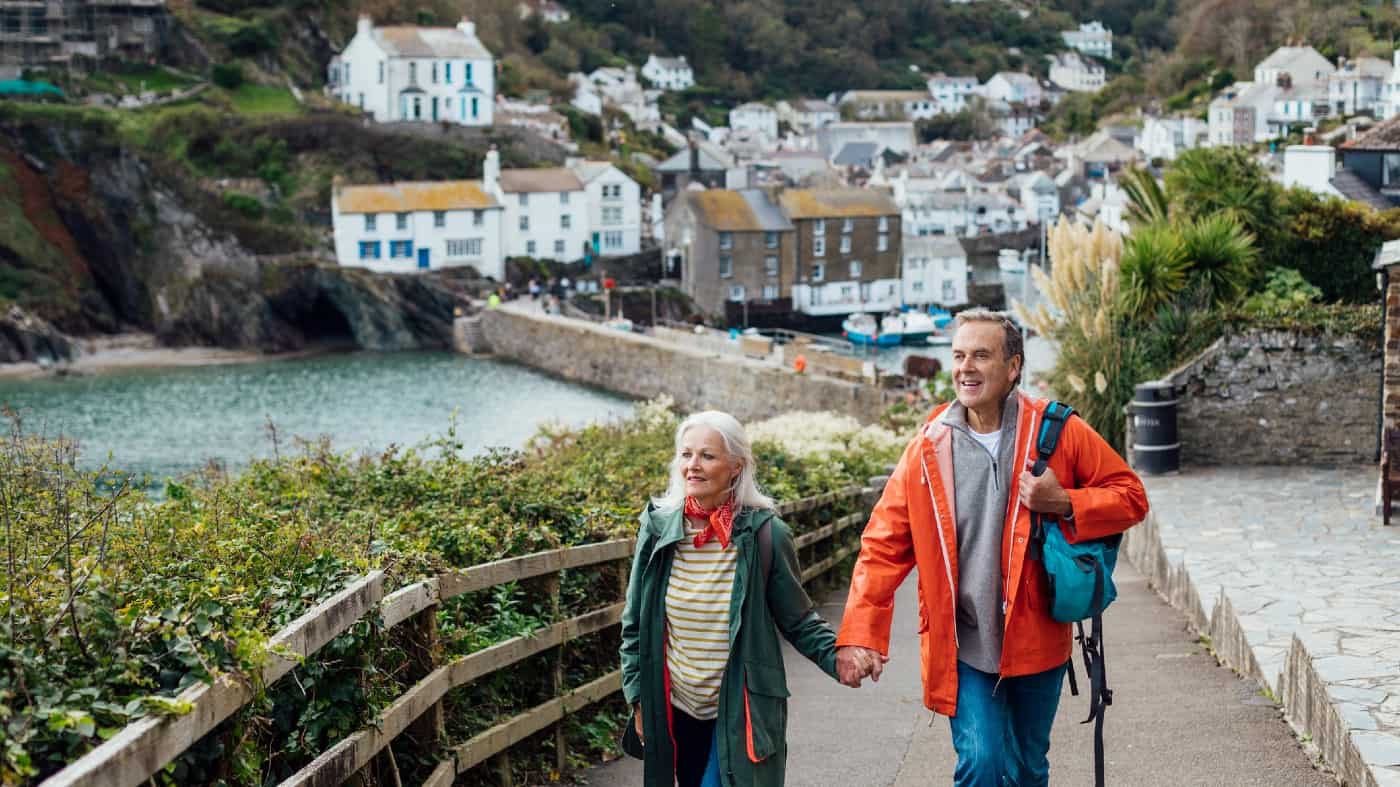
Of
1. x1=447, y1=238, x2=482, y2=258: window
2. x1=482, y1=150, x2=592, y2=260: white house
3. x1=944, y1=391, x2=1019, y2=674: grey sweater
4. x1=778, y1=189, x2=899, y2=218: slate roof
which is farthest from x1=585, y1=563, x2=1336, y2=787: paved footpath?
x1=482, y1=150, x2=592, y2=260: white house

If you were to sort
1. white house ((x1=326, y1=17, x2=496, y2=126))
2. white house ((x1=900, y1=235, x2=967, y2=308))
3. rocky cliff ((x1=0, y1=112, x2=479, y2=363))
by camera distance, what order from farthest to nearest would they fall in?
1. white house ((x1=326, y1=17, x2=496, y2=126))
2. white house ((x1=900, y1=235, x2=967, y2=308))
3. rocky cliff ((x1=0, y1=112, x2=479, y2=363))

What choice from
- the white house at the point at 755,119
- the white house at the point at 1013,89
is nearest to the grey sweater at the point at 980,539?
the white house at the point at 755,119

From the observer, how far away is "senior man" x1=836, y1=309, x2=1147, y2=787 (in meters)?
4.41

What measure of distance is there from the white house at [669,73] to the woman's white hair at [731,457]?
134653mm

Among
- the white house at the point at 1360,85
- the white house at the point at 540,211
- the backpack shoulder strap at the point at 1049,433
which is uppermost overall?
the white house at the point at 1360,85

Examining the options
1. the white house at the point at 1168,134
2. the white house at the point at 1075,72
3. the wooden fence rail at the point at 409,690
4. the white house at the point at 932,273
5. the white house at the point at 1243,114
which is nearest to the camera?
the wooden fence rail at the point at 409,690

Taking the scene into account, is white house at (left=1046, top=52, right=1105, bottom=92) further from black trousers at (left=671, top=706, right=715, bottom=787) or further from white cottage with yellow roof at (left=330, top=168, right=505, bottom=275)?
black trousers at (left=671, top=706, right=715, bottom=787)

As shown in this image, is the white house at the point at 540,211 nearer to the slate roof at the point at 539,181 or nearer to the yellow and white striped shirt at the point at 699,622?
the slate roof at the point at 539,181

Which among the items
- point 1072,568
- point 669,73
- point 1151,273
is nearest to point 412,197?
point 1151,273

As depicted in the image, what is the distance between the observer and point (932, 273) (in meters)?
70.6

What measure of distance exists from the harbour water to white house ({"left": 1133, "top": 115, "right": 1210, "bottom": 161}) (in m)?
43.5

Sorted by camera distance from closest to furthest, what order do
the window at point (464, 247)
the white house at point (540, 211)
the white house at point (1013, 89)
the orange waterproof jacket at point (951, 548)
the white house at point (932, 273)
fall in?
the orange waterproof jacket at point (951, 548) < the window at point (464, 247) < the white house at point (540, 211) < the white house at point (932, 273) < the white house at point (1013, 89)

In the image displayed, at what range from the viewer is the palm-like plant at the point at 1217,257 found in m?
17.0

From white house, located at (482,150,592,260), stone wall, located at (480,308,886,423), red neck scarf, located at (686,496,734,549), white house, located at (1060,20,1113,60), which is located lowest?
stone wall, located at (480,308,886,423)
